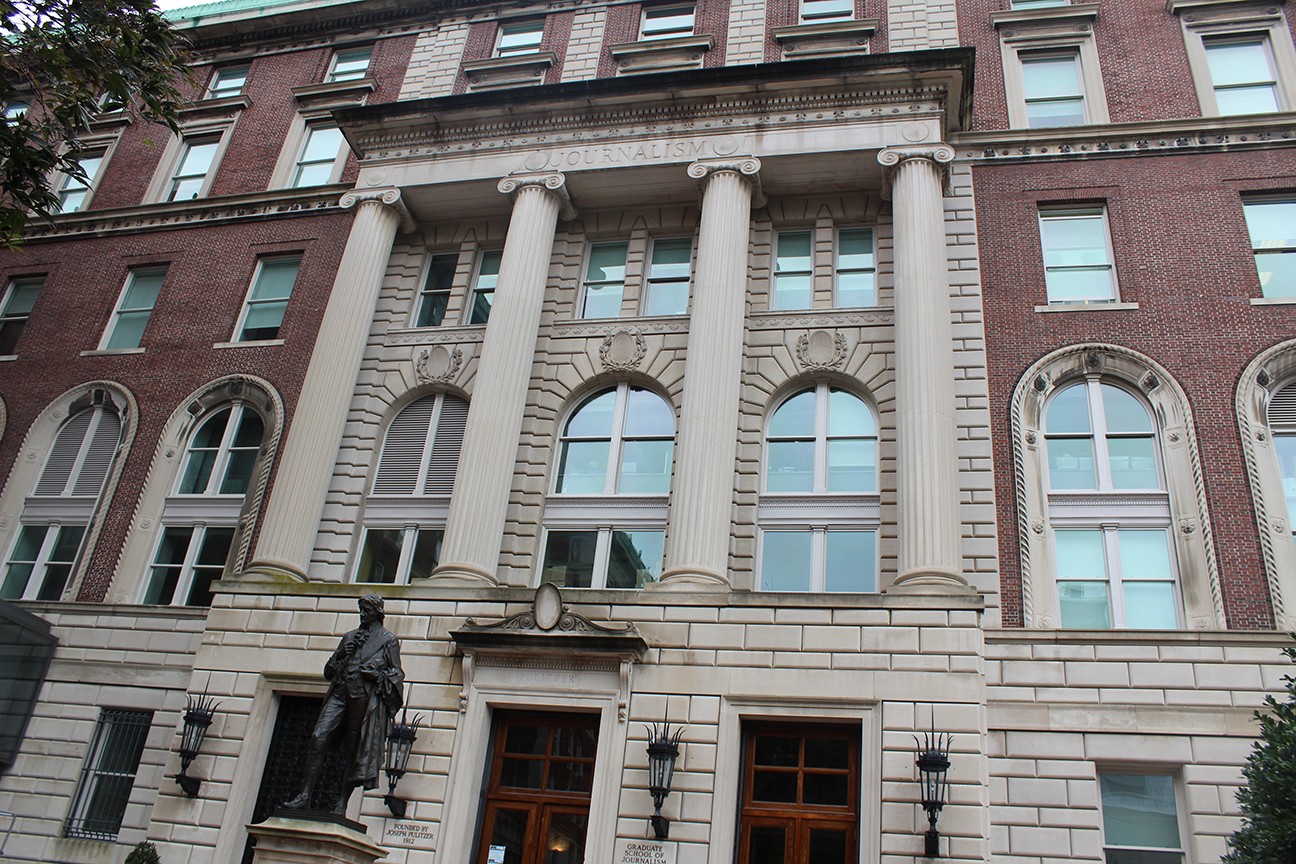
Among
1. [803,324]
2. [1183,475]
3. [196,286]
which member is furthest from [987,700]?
[196,286]

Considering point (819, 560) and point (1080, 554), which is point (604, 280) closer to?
point (819, 560)

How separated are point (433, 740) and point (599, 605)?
11.2 feet

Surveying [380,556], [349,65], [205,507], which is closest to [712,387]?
[380,556]

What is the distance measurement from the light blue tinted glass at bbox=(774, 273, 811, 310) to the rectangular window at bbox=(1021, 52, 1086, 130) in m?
6.26

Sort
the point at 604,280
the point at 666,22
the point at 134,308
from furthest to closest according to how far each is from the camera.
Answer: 1. the point at 666,22
2. the point at 134,308
3. the point at 604,280

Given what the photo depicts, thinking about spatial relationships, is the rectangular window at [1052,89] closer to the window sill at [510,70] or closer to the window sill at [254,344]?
the window sill at [510,70]

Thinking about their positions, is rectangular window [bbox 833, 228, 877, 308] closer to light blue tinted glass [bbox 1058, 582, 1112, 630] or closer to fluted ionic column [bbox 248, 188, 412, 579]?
light blue tinted glass [bbox 1058, 582, 1112, 630]

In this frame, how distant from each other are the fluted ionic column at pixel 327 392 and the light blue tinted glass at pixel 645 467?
5852 mm

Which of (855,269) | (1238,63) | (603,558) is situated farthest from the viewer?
(1238,63)

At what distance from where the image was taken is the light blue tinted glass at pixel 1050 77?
76.0 ft

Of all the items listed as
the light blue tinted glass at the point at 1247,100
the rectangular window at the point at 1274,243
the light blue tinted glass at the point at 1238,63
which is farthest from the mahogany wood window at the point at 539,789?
the light blue tinted glass at the point at 1238,63

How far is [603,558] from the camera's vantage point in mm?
19406

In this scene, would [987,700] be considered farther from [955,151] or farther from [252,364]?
[252,364]

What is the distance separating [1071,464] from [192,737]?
16.1 metres
